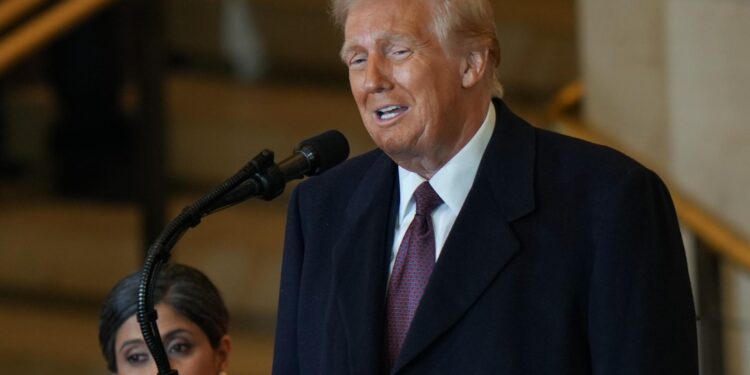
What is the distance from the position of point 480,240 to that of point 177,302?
775 mm

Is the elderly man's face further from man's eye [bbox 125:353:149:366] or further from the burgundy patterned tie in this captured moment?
man's eye [bbox 125:353:149:366]

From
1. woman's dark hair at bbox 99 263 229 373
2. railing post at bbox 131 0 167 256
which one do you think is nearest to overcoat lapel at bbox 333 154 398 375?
woman's dark hair at bbox 99 263 229 373

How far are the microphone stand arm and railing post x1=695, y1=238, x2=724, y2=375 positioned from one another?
8.24ft

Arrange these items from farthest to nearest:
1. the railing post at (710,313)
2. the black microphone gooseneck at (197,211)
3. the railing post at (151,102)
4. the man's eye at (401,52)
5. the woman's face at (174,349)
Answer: the railing post at (151,102)
the railing post at (710,313)
the woman's face at (174,349)
the man's eye at (401,52)
the black microphone gooseneck at (197,211)

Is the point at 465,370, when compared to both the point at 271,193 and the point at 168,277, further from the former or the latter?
the point at 168,277

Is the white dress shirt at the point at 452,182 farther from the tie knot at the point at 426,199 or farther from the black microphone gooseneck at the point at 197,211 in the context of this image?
the black microphone gooseneck at the point at 197,211

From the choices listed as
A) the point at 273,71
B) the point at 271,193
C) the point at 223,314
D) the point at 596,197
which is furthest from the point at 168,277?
the point at 273,71

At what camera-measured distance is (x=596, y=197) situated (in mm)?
1926

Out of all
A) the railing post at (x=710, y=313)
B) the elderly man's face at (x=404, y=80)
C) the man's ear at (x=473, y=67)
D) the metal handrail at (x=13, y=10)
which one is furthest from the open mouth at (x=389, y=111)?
the metal handrail at (x=13, y=10)

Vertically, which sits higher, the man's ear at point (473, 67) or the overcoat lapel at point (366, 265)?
the man's ear at point (473, 67)

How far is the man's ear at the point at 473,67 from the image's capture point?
6.64 feet

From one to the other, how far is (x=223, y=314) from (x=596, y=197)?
91cm

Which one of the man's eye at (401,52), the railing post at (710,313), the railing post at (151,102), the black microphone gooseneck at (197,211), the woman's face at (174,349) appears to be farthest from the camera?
the railing post at (151,102)

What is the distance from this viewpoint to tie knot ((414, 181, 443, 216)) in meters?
2.04
